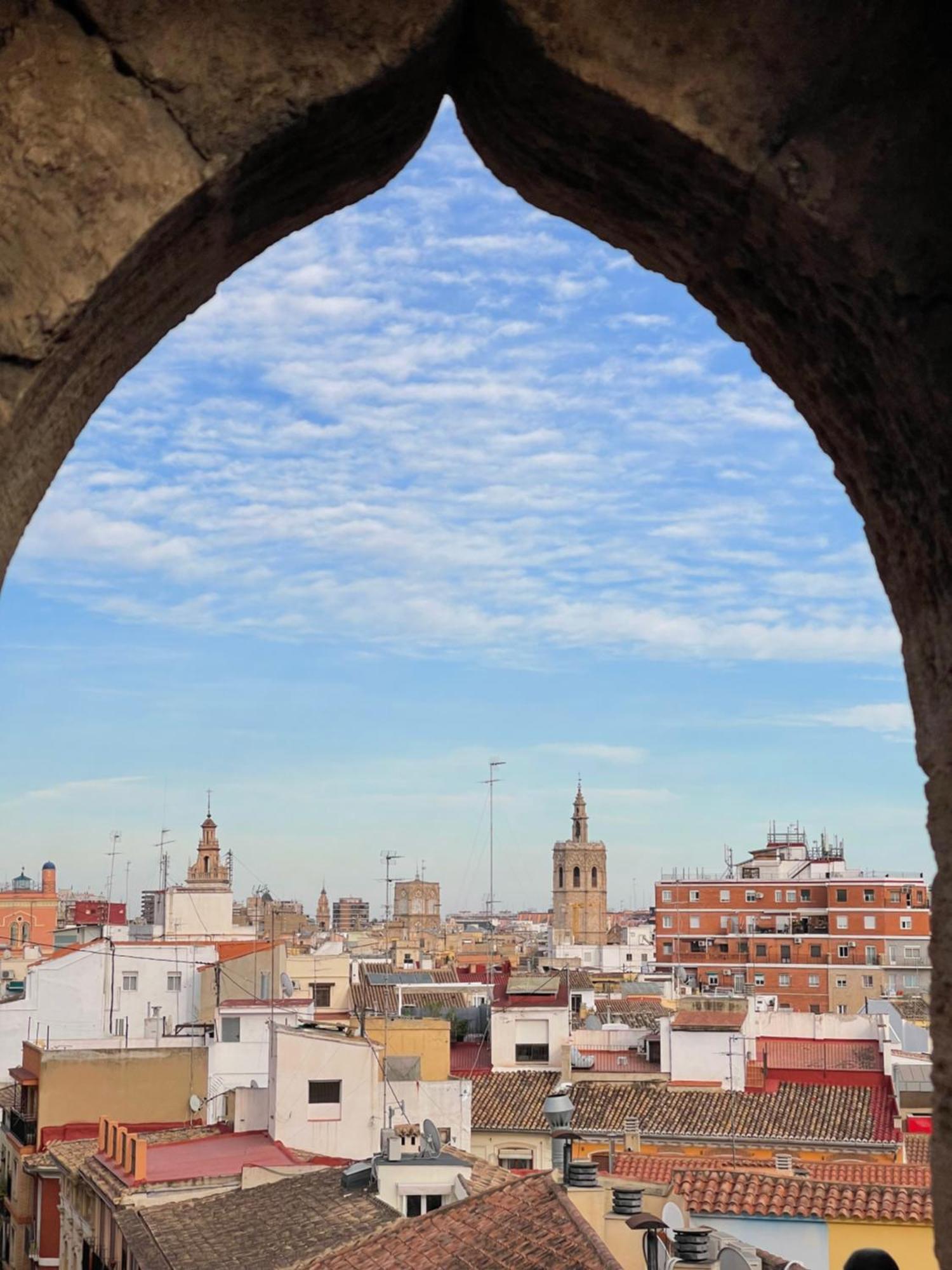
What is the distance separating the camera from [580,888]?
90.4 m

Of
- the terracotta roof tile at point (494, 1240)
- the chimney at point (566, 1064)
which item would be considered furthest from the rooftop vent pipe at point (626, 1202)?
the chimney at point (566, 1064)

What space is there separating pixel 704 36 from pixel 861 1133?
68.6ft

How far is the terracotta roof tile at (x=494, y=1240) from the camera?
31.8 ft

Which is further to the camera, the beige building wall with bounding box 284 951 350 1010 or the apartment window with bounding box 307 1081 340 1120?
the beige building wall with bounding box 284 951 350 1010

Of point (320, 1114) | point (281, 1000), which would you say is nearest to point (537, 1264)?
point (320, 1114)

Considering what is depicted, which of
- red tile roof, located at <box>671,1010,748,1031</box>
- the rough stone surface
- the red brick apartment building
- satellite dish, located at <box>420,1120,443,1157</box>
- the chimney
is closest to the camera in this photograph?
the rough stone surface

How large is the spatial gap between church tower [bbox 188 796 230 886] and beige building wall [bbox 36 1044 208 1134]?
40857 millimetres

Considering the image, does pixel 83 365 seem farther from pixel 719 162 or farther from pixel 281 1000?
pixel 281 1000

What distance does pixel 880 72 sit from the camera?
1754mm

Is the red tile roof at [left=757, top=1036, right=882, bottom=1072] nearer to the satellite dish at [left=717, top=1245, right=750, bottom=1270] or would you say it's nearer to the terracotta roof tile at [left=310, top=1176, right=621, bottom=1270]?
the terracotta roof tile at [left=310, top=1176, right=621, bottom=1270]

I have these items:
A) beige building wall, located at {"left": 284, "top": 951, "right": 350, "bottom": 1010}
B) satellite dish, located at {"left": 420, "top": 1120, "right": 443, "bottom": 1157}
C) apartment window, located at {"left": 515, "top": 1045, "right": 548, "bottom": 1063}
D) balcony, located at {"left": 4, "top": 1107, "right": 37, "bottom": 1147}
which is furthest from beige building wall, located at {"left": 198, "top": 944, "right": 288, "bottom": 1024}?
satellite dish, located at {"left": 420, "top": 1120, "right": 443, "bottom": 1157}

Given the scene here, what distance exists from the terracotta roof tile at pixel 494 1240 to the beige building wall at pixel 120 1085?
30.3ft

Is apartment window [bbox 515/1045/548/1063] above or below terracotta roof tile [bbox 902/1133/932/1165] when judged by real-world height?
above

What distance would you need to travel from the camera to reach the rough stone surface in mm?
1703
